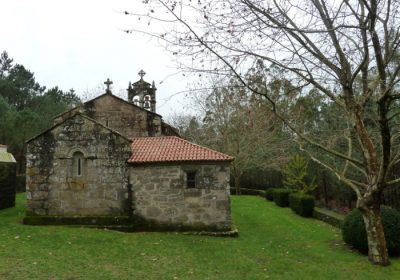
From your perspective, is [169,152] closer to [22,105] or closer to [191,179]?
[191,179]

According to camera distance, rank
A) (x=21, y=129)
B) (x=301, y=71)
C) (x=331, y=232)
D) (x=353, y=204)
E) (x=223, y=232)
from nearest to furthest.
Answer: (x=301, y=71)
(x=223, y=232)
(x=331, y=232)
(x=353, y=204)
(x=21, y=129)

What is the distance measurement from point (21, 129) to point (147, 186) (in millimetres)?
19069

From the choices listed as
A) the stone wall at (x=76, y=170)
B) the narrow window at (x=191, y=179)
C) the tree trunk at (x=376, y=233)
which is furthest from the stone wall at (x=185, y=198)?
the tree trunk at (x=376, y=233)

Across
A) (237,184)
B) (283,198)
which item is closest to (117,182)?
(283,198)

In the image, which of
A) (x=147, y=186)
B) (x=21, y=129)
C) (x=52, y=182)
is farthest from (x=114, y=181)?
(x=21, y=129)

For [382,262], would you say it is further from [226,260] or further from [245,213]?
[245,213]

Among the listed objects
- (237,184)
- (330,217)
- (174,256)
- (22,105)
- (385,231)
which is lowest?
(174,256)

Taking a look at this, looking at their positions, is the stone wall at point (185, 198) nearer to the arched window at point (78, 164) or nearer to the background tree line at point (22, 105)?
the arched window at point (78, 164)

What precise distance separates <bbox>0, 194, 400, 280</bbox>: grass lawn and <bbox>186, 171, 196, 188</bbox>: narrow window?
190 centimetres

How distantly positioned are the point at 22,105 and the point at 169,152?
29386 mm

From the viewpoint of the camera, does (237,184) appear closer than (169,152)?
No

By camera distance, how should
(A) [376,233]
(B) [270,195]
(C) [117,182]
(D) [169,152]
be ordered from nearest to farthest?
(A) [376,233] < (C) [117,182] < (D) [169,152] < (B) [270,195]

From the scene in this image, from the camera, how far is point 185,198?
15.3 meters

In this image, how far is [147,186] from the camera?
1541 cm
